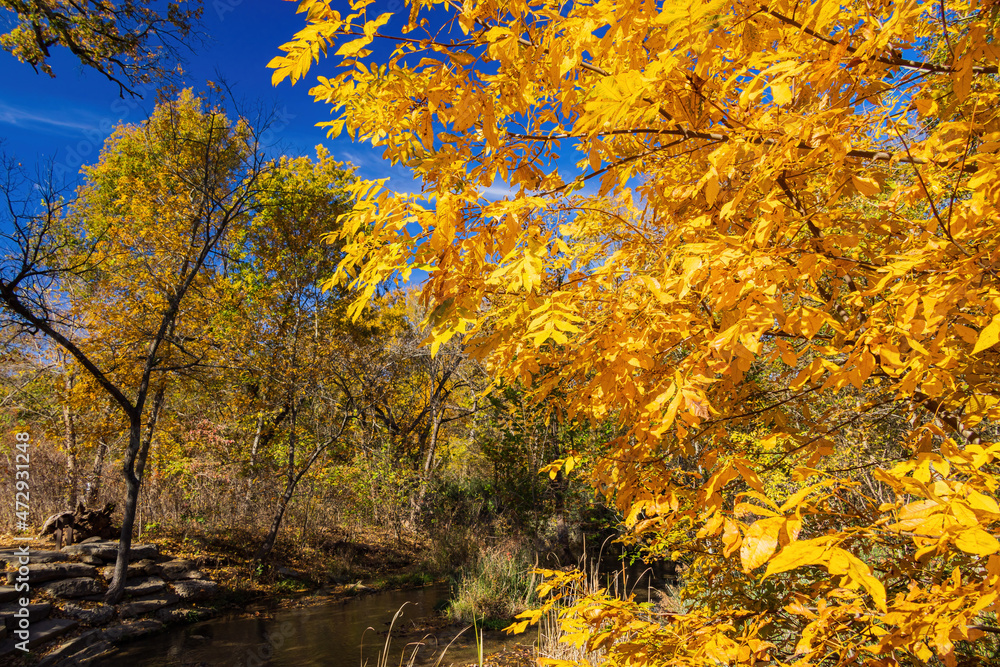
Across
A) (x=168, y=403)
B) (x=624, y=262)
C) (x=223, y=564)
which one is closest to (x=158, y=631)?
(x=223, y=564)

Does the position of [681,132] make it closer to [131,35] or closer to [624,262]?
[624,262]

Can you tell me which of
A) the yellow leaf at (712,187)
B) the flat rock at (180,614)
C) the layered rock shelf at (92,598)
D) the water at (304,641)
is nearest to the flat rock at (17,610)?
the layered rock shelf at (92,598)

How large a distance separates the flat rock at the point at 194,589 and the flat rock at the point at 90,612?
1.06m

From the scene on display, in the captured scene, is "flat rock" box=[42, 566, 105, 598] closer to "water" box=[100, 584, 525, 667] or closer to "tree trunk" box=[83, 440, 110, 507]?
"water" box=[100, 584, 525, 667]

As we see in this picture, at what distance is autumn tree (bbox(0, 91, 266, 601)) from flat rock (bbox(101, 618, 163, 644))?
0.50m

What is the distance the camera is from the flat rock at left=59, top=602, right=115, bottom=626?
20.4ft

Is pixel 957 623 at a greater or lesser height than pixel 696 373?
lesser

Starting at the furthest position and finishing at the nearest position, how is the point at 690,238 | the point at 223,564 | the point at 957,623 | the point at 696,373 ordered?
the point at 223,564
the point at 690,238
the point at 696,373
the point at 957,623

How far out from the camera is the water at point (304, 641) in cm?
578

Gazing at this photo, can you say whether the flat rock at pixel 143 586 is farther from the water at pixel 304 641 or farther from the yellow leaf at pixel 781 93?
the yellow leaf at pixel 781 93

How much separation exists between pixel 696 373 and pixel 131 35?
7564 millimetres

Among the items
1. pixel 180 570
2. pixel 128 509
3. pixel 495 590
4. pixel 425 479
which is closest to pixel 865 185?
pixel 495 590

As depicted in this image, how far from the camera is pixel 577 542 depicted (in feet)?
32.1

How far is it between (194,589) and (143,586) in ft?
2.34
